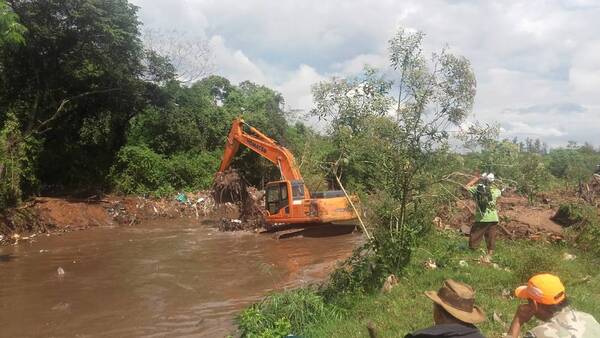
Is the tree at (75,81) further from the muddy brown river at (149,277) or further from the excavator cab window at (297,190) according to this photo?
the excavator cab window at (297,190)

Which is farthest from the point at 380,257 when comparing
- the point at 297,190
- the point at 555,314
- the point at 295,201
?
the point at 297,190

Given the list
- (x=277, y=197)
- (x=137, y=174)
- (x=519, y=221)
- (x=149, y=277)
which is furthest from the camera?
(x=137, y=174)

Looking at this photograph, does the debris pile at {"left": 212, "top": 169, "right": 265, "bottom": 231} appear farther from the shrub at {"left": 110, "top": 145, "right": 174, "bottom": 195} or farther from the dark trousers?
the dark trousers

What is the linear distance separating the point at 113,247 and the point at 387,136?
32.4 ft

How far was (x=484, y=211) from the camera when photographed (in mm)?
8953

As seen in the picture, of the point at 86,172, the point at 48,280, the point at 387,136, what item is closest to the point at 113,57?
the point at 86,172

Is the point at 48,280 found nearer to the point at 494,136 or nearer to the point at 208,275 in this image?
the point at 208,275

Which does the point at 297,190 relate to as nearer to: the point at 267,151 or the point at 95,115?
the point at 267,151

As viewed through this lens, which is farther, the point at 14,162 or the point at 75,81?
the point at 75,81

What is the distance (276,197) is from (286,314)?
28.5 ft

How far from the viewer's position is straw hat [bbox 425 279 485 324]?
3.06m

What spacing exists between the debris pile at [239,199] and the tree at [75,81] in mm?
6156

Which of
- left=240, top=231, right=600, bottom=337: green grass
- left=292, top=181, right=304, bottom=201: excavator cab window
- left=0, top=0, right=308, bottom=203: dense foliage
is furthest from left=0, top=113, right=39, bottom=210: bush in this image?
left=240, top=231, right=600, bottom=337: green grass

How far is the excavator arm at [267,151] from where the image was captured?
15.4m
